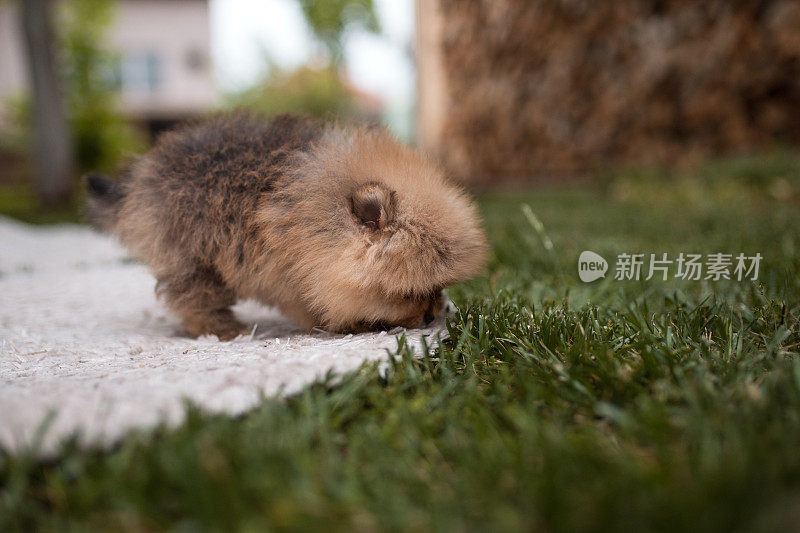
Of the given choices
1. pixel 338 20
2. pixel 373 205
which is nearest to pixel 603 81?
pixel 373 205

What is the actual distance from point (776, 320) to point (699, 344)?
474 mm

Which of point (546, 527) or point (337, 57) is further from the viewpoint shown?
point (337, 57)

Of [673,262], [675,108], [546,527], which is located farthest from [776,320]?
[675,108]

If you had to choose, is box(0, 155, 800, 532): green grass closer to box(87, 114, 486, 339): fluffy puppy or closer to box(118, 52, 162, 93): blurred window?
box(87, 114, 486, 339): fluffy puppy

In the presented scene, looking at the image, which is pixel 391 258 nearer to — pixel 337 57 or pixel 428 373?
Answer: pixel 428 373

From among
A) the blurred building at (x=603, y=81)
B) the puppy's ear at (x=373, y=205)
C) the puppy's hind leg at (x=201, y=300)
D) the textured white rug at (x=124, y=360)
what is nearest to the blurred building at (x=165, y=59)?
the blurred building at (x=603, y=81)

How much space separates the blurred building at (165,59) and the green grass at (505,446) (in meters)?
25.7

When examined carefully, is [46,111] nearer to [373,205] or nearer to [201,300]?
[201,300]

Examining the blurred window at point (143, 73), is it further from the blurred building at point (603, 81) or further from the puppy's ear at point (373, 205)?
the puppy's ear at point (373, 205)

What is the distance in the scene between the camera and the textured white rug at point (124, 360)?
151 cm

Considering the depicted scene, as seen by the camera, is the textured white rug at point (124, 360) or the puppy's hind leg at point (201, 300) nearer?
the textured white rug at point (124, 360)

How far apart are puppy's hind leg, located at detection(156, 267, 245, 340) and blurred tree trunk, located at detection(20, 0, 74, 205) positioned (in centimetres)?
971

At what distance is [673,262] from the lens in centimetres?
363

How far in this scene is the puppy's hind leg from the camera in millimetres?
2684
